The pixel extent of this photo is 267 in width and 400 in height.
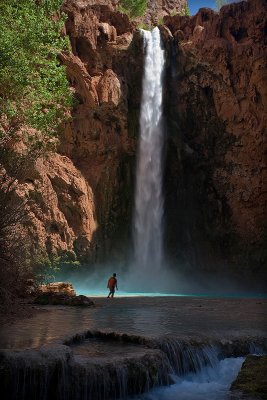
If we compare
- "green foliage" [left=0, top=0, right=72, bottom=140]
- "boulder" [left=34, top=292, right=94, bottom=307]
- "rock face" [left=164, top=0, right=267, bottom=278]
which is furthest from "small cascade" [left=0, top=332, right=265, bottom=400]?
"rock face" [left=164, top=0, right=267, bottom=278]

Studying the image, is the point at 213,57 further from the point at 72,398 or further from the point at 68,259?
the point at 72,398

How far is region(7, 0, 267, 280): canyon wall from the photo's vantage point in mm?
30000

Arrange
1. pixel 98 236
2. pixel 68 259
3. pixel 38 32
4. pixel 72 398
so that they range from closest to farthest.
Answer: pixel 72 398
pixel 38 32
pixel 68 259
pixel 98 236

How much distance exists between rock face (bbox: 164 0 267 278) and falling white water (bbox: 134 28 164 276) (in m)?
Result: 1.08

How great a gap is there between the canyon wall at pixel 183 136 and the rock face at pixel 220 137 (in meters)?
0.08

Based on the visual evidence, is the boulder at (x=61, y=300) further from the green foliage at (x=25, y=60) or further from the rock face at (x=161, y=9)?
the rock face at (x=161, y=9)

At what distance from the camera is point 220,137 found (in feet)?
110

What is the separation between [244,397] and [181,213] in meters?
25.5

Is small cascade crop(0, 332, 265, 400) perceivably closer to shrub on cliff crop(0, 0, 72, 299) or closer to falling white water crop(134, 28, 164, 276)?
shrub on cliff crop(0, 0, 72, 299)

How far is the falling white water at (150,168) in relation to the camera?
31.0 m

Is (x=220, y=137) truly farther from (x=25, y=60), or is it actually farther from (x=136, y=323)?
(x=136, y=323)

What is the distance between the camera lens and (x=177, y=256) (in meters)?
31.8

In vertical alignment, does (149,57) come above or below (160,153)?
above

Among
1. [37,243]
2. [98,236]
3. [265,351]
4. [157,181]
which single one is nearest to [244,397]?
[265,351]
